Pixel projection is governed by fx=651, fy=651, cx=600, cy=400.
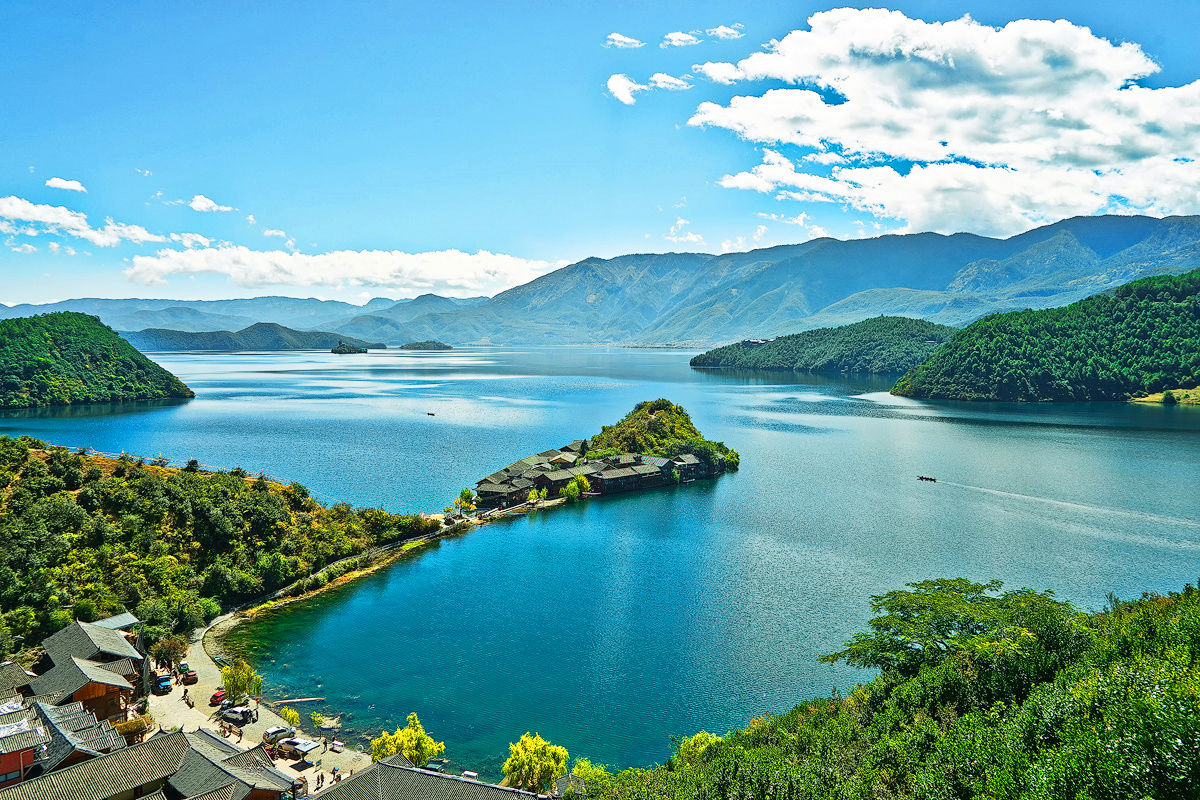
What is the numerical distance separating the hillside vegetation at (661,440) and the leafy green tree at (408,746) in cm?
3827

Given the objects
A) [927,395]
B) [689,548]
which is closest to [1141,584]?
[689,548]

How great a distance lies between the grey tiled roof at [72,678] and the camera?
20.2m

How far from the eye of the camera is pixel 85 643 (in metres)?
22.4

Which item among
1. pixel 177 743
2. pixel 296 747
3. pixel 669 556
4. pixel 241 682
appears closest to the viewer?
pixel 177 743

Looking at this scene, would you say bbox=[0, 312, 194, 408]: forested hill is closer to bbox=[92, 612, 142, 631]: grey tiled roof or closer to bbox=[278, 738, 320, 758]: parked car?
bbox=[92, 612, 142, 631]: grey tiled roof

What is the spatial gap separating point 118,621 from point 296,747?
1125cm

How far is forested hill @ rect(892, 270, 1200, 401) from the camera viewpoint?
104188 mm

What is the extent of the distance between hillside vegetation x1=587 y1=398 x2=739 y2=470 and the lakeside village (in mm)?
37307

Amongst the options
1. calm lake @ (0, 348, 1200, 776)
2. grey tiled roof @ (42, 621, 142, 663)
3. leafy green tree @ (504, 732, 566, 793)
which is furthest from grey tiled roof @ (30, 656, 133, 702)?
leafy green tree @ (504, 732, 566, 793)

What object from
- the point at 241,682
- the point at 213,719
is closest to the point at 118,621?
the point at 241,682

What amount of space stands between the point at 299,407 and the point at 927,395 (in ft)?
347

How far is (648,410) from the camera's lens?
65812 mm

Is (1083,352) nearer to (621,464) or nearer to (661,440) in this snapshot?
(661,440)

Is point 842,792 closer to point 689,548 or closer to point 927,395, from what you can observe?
point 689,548
